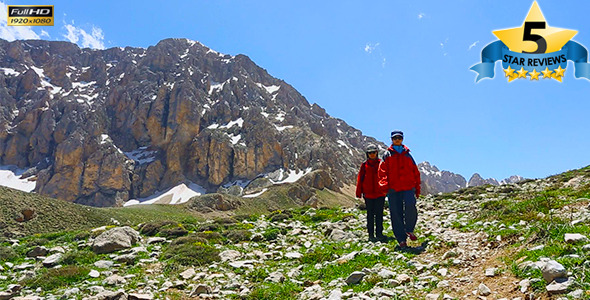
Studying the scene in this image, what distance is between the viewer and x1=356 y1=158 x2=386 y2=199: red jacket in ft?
41.1

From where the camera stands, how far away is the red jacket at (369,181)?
12.5 metres

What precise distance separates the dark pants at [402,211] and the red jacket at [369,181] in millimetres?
1232

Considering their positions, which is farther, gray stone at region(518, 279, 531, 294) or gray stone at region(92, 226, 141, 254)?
gray stone at region(92, 226, 141, 254)

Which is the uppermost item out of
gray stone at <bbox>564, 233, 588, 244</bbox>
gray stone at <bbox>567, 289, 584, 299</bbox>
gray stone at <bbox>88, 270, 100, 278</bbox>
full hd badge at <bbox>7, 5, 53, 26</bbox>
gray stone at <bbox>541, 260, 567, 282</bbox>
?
full hd badge at <bbox>7, 5, 53, 26</bbox>

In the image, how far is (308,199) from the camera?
133 m

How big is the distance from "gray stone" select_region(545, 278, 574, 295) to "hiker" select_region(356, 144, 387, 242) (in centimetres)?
723

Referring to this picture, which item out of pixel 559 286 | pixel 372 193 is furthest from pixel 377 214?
pixel 559 286

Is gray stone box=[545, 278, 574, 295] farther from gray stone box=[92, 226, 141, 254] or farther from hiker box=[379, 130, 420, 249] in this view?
gray stone box=[92, 226, 141, 254]

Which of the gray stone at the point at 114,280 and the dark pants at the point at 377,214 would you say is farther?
the dark pants at the point at 377,214

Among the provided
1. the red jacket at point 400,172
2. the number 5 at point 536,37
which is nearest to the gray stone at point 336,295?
the red jacket at point 400,172

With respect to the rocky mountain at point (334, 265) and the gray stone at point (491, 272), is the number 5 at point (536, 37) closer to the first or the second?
the rocky mountain at point (334, 265)

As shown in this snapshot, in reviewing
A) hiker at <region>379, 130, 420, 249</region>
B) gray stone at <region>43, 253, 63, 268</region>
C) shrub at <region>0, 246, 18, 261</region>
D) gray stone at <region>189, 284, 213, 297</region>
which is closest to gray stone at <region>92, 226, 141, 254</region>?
gray stone at <region>43, 253, 63, 268</region>

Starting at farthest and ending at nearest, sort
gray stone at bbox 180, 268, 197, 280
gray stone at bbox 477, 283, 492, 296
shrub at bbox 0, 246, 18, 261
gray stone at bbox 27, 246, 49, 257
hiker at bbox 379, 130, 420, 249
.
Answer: gray stone at bbox 27, 246, 49, 257 → shrub at bbox 0, 246, 18, 261 → hiker at bbox 379, 130, 420, 249 → gray stone at bbox 180, 268, 197, 280 → gray stone at bbox 477, 283, 492, 296

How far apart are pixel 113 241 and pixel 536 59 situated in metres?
21.0
